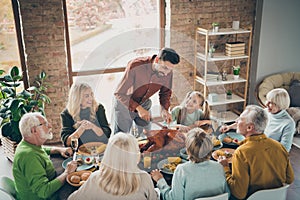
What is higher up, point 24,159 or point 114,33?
point 114,33

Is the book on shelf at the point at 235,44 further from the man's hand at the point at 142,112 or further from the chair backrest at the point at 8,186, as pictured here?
the chair backrest at the point at 8,186

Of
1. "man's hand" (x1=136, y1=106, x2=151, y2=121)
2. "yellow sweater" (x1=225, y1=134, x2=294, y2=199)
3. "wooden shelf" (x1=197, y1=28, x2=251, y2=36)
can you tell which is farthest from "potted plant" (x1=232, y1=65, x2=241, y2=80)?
"yellow sweater" (x1=225, y1=134, x2=294, y2=199)

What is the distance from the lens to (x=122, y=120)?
3320 mm

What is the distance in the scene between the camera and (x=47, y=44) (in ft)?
13.2

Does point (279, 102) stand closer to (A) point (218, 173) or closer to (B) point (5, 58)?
(A) point (218, 173)

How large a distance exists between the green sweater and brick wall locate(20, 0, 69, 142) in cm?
212

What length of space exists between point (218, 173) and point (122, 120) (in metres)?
1.49

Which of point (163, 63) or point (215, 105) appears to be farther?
point (215, 105)

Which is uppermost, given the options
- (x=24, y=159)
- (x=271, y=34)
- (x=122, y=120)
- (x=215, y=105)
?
(x=271, y=34)

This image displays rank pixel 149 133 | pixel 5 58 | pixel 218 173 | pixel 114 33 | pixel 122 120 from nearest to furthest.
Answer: pixel 218 173
pixel 149 133
pixel 122 120
pixel 5 58
pixel 114 33

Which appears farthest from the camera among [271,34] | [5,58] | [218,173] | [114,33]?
[271,34]

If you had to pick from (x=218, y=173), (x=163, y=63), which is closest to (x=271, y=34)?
(x=163, y=63)

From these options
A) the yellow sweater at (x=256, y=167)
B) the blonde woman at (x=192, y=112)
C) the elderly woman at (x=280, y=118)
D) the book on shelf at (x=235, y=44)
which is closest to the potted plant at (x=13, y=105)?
the blonde woman at (x=192, y=112)

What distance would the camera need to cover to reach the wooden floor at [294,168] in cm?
319
